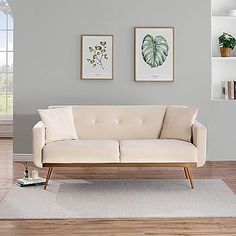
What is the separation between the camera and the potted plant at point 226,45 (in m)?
6.70

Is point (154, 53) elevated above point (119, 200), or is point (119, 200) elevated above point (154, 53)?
point (154, 53)

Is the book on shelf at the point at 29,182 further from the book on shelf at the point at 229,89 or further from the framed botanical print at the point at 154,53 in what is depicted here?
the book on shelf at the point at 229,89

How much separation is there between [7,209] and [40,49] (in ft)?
9.26

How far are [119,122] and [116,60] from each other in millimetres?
1146

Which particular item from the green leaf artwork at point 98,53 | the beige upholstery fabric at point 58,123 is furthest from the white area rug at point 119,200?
the green leaf artwork at point 98,53

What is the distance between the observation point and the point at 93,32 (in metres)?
6.61

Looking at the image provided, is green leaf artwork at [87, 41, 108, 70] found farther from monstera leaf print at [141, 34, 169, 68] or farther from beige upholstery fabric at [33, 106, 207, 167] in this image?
beige upholstery fabric at [33, 106, 207, 167]

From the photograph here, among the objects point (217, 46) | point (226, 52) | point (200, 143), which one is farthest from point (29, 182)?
point (217, 46)

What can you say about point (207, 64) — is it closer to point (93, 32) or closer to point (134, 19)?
point (134, 19)

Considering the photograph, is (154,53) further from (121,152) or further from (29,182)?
(29,182)

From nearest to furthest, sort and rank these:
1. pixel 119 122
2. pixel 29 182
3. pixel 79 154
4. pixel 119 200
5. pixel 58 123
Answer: pixel 119 200 → pixel 79 154 → pixel 29 182 → pixel 58 123 → pixel 119 122

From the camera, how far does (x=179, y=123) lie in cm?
550

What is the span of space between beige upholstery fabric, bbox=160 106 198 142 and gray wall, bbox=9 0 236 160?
41.3 inches

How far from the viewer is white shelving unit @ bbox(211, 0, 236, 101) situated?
6.91 meters
